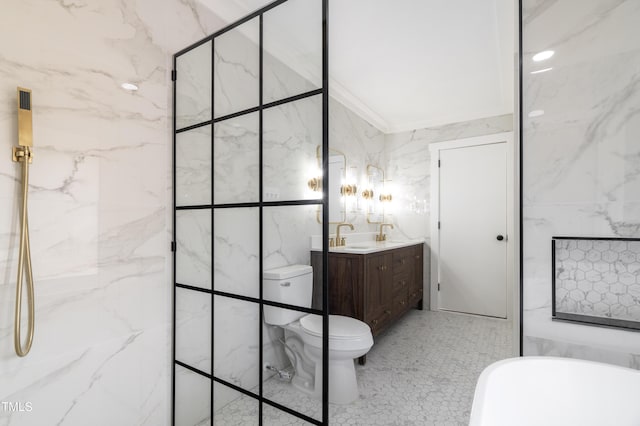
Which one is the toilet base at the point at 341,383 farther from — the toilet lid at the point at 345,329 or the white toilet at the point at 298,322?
the white toilet at the point at 298,322

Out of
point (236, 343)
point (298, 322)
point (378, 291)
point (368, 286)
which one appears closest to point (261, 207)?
point (298, 322)

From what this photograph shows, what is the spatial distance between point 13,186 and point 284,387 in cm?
128

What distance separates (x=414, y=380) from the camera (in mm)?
2270

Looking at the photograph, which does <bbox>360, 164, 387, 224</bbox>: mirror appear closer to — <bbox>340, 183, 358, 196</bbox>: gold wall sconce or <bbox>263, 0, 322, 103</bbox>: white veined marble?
<bbox>340, 183, 358, 196</bbox>: gold wall sconce

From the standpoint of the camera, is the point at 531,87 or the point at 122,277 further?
the point at 122,277

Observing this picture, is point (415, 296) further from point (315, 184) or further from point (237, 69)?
point (237, 69)

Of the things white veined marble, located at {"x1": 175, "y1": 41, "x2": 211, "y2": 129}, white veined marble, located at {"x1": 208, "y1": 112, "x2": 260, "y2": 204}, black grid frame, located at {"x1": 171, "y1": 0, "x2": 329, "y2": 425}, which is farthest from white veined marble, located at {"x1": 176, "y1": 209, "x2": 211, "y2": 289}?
white veined marble, located at {"x1": 175, "y1": 41, "x2": 211, "y2": 129}

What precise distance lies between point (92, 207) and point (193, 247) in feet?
1.53

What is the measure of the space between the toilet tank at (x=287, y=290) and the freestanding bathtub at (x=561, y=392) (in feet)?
2.18

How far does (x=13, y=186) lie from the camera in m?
1.16

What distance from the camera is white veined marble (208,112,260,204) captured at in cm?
143

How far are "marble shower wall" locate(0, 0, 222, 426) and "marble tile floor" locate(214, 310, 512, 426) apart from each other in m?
0.54

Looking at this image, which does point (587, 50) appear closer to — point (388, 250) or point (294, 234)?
point (294, 234)

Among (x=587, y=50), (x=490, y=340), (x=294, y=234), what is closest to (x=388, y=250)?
(x=490, y=340)
